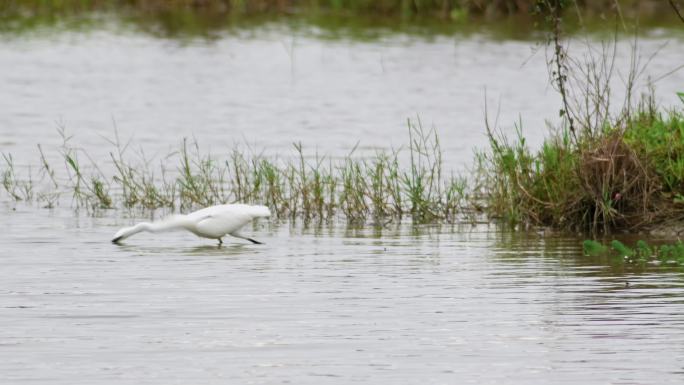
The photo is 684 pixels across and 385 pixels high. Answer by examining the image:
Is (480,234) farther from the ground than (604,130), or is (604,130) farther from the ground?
(604,130)

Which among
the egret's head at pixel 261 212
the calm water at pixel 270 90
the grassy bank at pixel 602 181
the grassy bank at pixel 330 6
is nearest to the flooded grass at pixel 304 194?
the grassy bank at pixel 602 181

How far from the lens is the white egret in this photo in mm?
11086

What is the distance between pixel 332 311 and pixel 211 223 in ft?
9.43

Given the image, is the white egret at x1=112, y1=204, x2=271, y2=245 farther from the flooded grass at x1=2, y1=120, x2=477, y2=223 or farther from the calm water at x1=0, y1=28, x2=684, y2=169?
the calm water at x1=0, y1=28, x2=684, y2=169

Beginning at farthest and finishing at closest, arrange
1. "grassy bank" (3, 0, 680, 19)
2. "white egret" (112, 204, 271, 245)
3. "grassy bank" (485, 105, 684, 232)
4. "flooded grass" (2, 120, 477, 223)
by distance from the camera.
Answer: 1. "grassy bank" (3, 0, 680, 19)
2. "flooded grass" (2, 120, 477, 223)
3. "grassy bank" (485, 105, 684, 232)
4. "white egret" (112, 204, 271, 245)

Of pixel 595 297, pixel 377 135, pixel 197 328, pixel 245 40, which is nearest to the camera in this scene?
pixel 197 328

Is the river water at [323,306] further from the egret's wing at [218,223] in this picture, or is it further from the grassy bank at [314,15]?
the grassy bank at [314,15]

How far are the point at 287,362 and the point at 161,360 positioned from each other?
0.62 meters

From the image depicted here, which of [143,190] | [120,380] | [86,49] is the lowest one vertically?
[120,380]

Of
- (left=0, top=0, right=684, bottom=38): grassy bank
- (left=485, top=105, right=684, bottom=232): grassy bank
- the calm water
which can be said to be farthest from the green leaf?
(left=0, top=0, right=684, bottom=38): grassy bank

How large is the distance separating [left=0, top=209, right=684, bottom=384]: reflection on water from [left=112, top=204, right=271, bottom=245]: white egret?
16 centimetres

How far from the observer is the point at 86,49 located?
31500 millimetres

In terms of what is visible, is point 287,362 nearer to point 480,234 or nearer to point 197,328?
point 197,328

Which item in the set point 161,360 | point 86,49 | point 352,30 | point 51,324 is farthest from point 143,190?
point 352,30
